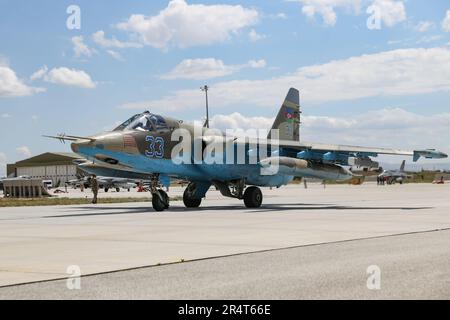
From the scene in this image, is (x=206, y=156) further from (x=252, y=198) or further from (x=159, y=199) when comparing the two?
(x=252, y=198)

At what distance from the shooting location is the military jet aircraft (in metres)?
21.8

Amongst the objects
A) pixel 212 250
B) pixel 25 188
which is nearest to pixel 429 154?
pixel 212 250

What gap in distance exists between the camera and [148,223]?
56.4 feet

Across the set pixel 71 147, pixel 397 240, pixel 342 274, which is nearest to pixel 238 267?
pixel 342 274

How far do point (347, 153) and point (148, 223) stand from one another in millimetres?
12474

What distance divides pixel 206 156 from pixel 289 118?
25.0 feet

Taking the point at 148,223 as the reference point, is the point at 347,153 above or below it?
above

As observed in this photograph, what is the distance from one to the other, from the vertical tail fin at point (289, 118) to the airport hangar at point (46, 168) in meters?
93.9

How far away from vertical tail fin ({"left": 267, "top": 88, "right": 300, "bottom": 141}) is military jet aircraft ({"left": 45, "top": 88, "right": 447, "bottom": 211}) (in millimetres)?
3597

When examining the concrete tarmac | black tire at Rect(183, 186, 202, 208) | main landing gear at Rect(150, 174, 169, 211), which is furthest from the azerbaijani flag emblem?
the concrete tarmac
